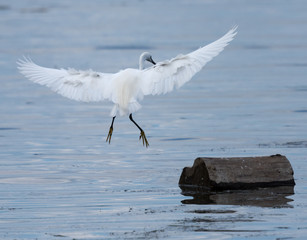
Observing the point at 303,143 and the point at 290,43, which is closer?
the point at 303,143

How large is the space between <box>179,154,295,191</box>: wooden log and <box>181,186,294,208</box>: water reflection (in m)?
0.10

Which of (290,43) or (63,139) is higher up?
(290,43)

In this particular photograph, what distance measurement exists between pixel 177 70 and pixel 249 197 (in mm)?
2813

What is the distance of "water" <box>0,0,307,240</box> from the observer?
1105 cm

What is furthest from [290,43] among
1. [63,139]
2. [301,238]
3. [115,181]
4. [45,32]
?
[301,238]

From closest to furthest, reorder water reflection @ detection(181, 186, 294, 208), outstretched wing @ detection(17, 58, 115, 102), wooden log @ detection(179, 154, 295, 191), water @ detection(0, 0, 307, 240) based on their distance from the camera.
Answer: water @ detection(0, 0, 307, 240), water reflection @ detection(181, 186, 294, 208), wooden log @ detection(179, 154, 295, 191), outstretched wing @ detection(17, 58, 115, 102)

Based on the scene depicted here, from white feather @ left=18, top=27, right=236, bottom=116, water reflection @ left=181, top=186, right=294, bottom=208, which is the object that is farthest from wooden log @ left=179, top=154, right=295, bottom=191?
white feather @ left=18, top=27, right=236, bottom=116

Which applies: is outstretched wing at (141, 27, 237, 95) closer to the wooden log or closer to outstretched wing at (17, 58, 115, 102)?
outstretched wing at (17, 58, 115, 102)

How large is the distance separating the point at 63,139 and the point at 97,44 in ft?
63.8

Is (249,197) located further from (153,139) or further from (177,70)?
(153,139)

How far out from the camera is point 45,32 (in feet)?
138

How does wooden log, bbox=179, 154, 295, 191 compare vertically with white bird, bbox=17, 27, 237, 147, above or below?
below

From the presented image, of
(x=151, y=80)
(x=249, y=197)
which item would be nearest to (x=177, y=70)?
(x=151, y=80)

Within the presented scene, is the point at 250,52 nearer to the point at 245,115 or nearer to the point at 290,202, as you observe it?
the point at 245,115
